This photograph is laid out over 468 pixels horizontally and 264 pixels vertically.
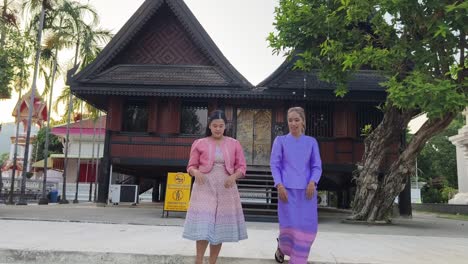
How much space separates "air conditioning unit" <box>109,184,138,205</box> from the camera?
15195 millimetres

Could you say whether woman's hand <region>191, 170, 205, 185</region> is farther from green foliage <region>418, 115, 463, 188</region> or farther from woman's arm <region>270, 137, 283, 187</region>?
green foliage <region>418, 115, 463, 188</region>

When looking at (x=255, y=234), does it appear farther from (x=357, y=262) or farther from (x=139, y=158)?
(x=139, y=158)

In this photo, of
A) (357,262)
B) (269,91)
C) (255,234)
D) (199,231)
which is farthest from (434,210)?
(199,231)

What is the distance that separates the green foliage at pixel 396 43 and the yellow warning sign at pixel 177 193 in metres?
4.13

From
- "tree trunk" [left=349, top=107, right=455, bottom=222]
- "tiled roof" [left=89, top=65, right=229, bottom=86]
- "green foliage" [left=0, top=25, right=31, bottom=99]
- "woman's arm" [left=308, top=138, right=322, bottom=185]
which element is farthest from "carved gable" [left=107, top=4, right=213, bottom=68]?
"woman's arm" [left=308, top=138, right=322, bottom=185]

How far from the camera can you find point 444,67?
358 inches

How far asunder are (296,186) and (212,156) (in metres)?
0.88

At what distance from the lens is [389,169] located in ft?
35.0

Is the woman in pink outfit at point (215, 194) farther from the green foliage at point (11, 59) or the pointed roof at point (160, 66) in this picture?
the pointed roof at point (160, 66)

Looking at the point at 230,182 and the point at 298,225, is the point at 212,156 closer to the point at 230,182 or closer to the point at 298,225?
the point at 230,182

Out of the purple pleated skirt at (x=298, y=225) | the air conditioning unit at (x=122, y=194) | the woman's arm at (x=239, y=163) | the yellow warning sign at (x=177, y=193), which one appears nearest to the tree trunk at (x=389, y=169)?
the yellow warning sign at (x=177, y=193)

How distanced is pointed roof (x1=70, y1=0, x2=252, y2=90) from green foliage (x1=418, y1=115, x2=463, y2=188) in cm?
3002

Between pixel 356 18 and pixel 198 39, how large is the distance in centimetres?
631

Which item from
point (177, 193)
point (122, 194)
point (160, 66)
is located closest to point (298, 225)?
point (177, 193)
